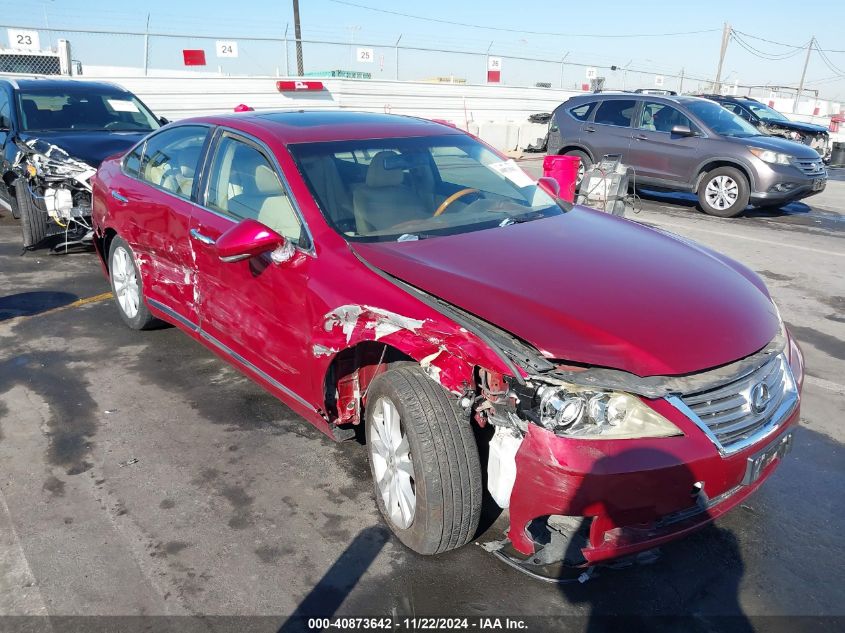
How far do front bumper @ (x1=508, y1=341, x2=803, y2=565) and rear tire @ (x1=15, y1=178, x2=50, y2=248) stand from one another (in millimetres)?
6766

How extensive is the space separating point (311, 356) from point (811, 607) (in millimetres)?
2240

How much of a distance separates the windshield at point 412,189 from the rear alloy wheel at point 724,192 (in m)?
7.71

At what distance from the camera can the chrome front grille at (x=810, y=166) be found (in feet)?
34.7

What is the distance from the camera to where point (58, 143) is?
7.54m

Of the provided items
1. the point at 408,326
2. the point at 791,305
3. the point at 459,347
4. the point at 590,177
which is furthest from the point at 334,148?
the point at 590,177

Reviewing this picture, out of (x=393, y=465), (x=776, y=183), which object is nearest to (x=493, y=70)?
(x=776, y=183)

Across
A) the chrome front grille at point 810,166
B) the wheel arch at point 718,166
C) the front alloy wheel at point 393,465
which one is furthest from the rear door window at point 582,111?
the front alloy wheel at point 393,465

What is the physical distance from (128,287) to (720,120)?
31.9ft

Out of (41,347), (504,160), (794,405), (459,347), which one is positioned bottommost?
(41,347)

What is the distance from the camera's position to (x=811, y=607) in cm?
262

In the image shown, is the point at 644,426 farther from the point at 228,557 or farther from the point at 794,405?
the point at 228,557

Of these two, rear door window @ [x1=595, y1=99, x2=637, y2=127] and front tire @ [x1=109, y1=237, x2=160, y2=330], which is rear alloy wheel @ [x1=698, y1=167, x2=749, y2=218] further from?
front tire @ [x1=109, y1=237, x2=160, y2=330]

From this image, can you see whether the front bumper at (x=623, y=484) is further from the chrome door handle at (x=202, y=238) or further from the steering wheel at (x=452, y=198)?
the chrome door handle at (x=202, y=238)

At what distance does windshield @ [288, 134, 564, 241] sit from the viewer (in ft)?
11.2
